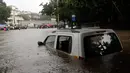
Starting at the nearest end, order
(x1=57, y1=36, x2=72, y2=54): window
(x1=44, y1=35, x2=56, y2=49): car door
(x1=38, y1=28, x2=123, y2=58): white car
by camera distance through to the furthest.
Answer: (x1=38, y1=28, x2=123, y2=58): white car < (x1=57, y1=36, x2=72, y2=54): window < (x1=44, y1=35, x2=56, y2=49): car door

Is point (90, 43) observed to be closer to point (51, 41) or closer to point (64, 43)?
point (64, 43)

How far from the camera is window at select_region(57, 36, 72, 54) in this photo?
5469 millimetres

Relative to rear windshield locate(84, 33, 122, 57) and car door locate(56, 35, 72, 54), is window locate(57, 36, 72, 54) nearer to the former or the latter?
car door locate(56, 35, 72, 54)

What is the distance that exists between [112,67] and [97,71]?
363 mm

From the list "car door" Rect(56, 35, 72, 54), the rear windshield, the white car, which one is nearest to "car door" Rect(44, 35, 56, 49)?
"car door" Rect(56, 35, 72, 54)

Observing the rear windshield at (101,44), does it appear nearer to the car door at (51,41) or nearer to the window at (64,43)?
the window at (64,43)

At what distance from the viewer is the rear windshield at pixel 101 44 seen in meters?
4.99

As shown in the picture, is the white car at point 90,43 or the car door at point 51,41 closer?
the white car at point 90,43

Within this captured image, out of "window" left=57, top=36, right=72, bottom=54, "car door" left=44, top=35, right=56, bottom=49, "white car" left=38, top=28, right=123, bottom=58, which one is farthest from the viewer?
"car door" left=44, top=35, right=56, bottom=49

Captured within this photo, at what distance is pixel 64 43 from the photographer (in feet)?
19.4

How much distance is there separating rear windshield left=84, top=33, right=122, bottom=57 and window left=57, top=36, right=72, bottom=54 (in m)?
0.56

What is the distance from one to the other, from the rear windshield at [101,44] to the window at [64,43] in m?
0.56

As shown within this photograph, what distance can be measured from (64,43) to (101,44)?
111 cm

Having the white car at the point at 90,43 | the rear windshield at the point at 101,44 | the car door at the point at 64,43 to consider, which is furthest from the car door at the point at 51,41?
the rear windshield at the point at 101,44
